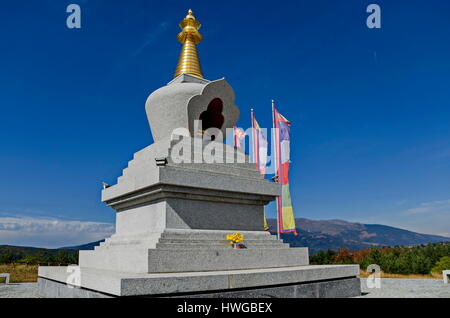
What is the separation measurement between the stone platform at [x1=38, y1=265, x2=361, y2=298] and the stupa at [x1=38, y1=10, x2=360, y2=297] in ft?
0.06

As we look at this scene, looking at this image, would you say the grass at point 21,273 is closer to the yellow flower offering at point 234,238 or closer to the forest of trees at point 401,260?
the yellow flower offering at point 234,238

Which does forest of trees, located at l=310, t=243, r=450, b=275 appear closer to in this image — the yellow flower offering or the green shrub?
the green shrub

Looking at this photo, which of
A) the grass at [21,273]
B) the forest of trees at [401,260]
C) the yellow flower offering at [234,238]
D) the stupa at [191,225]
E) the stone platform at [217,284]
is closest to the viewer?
the stone platform at [217,284]

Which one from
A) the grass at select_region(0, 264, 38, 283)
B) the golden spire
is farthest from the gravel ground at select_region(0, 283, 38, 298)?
the golden spire

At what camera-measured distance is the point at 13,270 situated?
18.3m

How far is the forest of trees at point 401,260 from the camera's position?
57.4 feet

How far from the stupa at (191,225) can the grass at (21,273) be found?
527cm

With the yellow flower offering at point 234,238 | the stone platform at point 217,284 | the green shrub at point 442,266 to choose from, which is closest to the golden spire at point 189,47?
the yellow flower offering at point 234,238

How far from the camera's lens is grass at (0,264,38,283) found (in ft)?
51.1

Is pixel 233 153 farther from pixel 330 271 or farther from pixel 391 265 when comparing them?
pixel 391 265

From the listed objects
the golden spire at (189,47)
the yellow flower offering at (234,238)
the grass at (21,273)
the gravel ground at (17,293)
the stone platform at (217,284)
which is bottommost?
the grass at (21,273)

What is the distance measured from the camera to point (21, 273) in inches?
683

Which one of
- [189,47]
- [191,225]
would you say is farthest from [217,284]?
[189,47]
